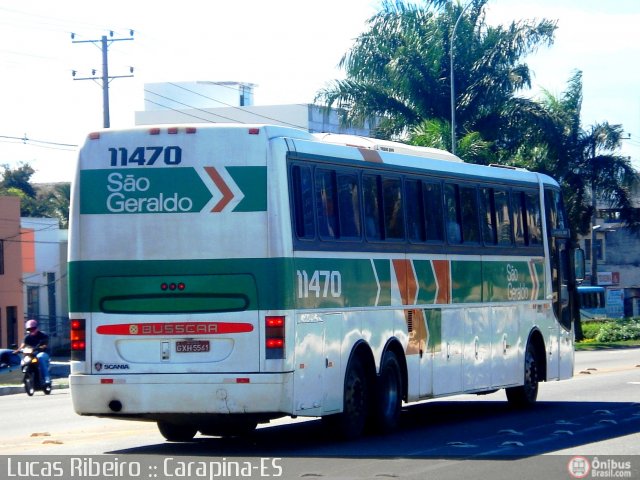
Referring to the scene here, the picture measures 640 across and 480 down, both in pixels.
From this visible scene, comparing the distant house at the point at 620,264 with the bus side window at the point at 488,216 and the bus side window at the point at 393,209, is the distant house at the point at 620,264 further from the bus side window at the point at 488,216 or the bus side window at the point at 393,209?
the bus side window at the point at 393,209

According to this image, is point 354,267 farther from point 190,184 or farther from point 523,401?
point 523,401

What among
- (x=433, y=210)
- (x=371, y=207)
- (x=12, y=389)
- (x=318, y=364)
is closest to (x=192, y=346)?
(x=318, y=364)


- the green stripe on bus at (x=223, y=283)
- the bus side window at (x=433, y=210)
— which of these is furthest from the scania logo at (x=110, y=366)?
the bus side window at (x=433, y=210)

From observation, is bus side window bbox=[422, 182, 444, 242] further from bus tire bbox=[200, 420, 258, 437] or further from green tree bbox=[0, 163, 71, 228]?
green tree bbox=[0, 163, 71, 228]

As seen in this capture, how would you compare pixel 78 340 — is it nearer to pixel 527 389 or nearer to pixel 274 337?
pixel 274 337

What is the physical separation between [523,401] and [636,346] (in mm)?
30928

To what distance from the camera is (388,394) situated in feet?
48.9

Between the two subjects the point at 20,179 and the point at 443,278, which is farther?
the point at 20,179

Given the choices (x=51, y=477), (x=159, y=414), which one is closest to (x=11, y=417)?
(x=159, y=414)

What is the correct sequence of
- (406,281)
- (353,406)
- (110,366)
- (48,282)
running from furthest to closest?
(48,282), (406,281), (353,406), (110,366)

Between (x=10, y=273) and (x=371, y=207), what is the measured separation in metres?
38.1

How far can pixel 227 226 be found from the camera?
1284 cm

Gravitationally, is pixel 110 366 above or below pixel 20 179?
below

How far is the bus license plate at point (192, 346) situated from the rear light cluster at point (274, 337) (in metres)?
0.67
